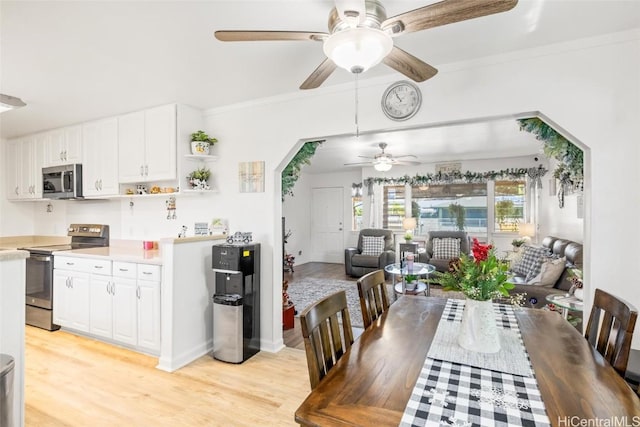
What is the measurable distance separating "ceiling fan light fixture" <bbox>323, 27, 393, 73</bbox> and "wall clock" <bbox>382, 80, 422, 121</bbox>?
117 centimetres

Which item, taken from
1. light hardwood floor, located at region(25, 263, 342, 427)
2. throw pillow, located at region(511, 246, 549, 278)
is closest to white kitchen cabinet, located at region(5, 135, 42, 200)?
light hardwood floor, located at region(25, 263, 342, 427)

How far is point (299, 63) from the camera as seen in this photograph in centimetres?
243

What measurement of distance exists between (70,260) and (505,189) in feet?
24.2

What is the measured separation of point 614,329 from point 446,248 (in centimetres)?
497

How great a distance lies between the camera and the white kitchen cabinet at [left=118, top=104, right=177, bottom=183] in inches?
131

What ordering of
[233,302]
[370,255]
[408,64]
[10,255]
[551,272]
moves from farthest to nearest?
[370,255]
[551,272]
[233,302]
[408,64]
[10,255]

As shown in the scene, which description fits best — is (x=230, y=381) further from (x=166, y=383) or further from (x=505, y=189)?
(x=505, y=189)

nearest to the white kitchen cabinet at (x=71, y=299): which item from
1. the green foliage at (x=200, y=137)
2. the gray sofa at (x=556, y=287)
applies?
the green foliage at (x=200, y=137)

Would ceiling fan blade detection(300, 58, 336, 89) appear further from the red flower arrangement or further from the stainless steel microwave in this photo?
the stainless steel microwave

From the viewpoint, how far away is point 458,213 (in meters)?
7.01

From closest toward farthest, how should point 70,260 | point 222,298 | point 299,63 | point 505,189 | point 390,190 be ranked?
point 299,63 → point 222,298 → point 70,260 → point 505,189 → point 390,190

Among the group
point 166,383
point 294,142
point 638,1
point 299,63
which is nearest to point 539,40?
point 638,1

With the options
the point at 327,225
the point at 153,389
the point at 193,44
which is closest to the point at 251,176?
the point at 193,44

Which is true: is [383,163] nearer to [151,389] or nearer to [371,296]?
[371,296]
